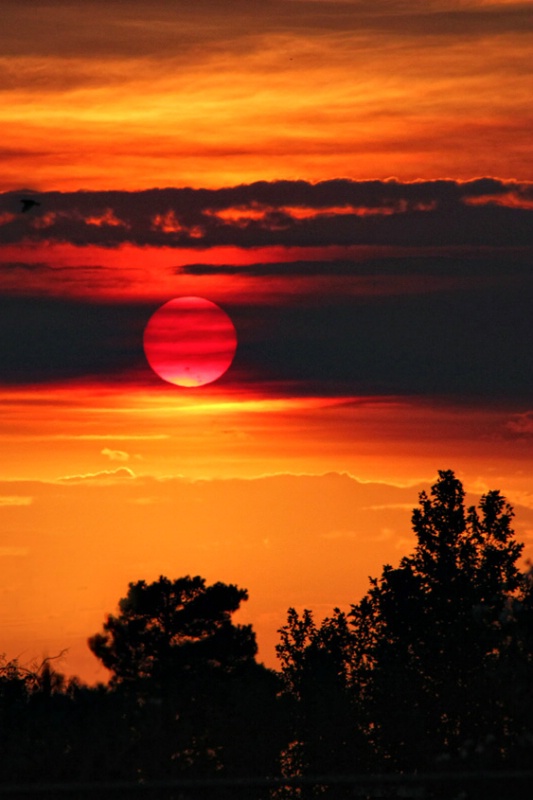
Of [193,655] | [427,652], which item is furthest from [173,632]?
[427,652]

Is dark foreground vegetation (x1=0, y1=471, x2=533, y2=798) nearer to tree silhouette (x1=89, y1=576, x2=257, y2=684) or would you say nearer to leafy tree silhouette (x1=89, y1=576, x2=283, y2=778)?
leafy tree silhouette (x1=89, y1=576, x2=283, y2=778)

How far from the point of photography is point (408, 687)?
4403 centimetres

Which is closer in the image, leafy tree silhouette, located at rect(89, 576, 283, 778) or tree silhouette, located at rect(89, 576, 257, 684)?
leafy tree silhouette, located at rect(89, 576, 283, 778)

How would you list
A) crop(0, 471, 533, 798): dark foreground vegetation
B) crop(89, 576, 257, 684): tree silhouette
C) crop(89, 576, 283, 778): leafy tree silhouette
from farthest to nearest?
crop(89, 576, 257, 684): tree silhouette
crop(89, 576, 283, 778): leafy tree silhouette
crop(0, 471, 533, 798): dark foreground vegetation

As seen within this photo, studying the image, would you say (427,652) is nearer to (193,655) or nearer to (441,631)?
(441,631)

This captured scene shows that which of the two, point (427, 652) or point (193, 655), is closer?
point (427, 652)

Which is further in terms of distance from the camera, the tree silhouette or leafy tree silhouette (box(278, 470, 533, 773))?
the tree silhouette

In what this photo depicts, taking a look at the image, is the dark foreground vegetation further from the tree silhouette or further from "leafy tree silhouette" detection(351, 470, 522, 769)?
the tree silhouette

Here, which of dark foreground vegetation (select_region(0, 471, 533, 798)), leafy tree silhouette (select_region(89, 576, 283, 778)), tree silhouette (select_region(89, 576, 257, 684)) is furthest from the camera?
tree silhouette (select_region(89, 576, 257, 684))

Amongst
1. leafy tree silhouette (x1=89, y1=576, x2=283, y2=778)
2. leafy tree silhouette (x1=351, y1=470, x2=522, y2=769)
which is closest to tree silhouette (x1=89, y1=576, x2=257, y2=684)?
leafy tree silhouette (x1=89, y1=576, x2=283, y2=778)

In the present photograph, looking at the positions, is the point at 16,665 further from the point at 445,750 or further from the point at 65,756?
the point at 65,756

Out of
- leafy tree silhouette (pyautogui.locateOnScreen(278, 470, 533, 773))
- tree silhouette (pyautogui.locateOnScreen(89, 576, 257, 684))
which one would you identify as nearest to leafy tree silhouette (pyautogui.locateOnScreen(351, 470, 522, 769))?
leafy tree silhouette (pyautogui.locateOnScreen(278, 470, 533, 773))

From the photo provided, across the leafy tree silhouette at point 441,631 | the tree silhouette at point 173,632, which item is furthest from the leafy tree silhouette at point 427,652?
the tree silhouette at point 173,632

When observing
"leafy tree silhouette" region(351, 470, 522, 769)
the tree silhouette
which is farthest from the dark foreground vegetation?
the tree silhouette
